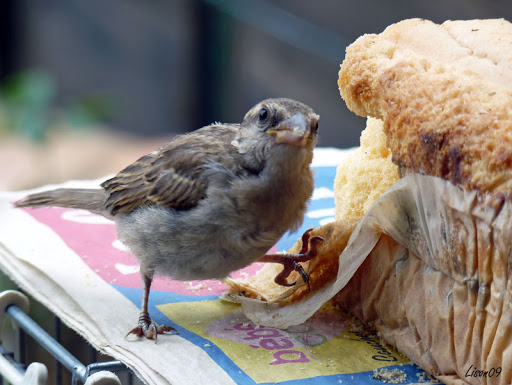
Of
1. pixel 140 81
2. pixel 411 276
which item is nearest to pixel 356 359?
pixel 411 276

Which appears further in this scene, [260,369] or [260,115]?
[260,115]

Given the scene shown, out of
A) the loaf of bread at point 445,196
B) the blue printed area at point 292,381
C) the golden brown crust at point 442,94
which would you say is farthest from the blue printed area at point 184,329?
the golden brown crust at point 442,94

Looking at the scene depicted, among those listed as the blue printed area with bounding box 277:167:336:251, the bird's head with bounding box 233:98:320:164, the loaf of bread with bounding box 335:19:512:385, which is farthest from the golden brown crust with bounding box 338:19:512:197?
the blue printed area with bounding box 277:167:336:251

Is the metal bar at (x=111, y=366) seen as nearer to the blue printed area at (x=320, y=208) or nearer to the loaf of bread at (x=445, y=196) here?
the loaf of bread at (x=445, y=196)

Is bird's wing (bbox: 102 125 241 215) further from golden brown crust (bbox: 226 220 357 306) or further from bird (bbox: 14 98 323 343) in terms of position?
golden brown crust (bbox: 226 220 357 306)

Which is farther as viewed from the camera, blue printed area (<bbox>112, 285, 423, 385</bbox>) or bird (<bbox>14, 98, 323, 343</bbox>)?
bird (<bbox>14, 98, 323, 343</bbox>)

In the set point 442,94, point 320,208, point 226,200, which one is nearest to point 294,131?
point 226,200

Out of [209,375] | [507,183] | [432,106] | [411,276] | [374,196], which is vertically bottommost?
[209,375]

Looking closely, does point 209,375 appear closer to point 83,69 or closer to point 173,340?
point 173,340
